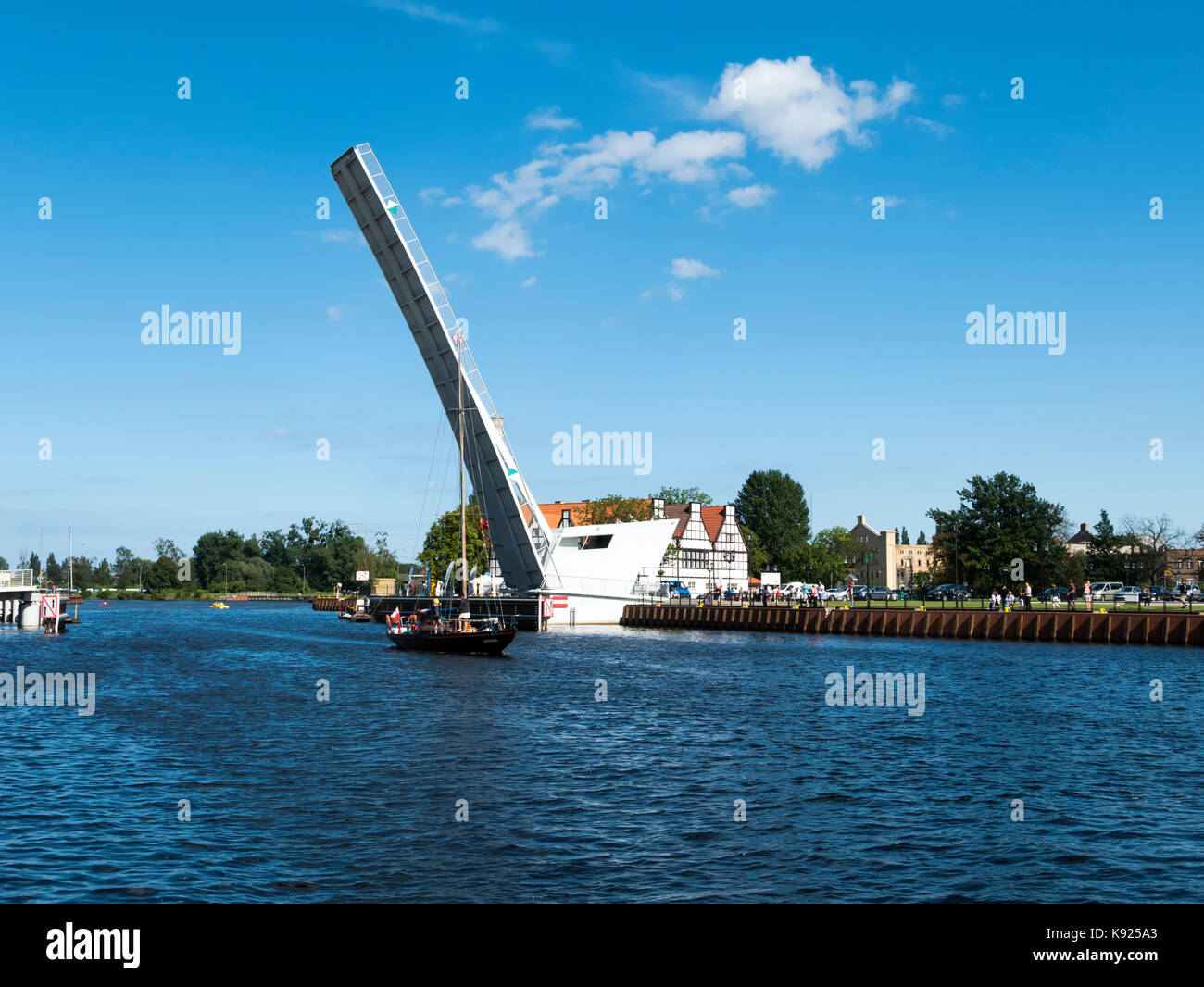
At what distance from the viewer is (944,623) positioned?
55.6 meters

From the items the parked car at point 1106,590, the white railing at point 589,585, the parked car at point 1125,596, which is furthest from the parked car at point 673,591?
the parked car at point 1125,596

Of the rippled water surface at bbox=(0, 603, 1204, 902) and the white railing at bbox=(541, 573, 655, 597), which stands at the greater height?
the white railing at bbox=(541, 573, 655, 597)

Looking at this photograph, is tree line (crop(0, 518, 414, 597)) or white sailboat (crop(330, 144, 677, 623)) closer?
white sailboat (crop(330, 144, 677, 623))

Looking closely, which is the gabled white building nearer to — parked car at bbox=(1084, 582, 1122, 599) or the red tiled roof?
the red tiled roof

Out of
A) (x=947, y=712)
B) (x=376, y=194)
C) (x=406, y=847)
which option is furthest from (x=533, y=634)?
(x=406, y=847)

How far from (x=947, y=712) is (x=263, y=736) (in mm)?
16732

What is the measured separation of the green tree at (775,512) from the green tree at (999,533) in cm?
3867

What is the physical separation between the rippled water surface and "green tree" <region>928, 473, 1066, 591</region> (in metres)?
66.3

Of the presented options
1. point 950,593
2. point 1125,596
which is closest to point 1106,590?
point 1125,596

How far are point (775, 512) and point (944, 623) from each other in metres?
88.3

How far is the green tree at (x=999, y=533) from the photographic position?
97.9 meters

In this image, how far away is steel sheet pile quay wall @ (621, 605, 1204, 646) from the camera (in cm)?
4816

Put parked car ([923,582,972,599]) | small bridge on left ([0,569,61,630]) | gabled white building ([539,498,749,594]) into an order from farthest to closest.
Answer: gabled white building ([539,498,749,594]) → parked car ([923,582,972,599]) → small bridge on left ([0,569,61,630])

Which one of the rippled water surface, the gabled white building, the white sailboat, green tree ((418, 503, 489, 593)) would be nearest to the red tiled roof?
the gabled white building
